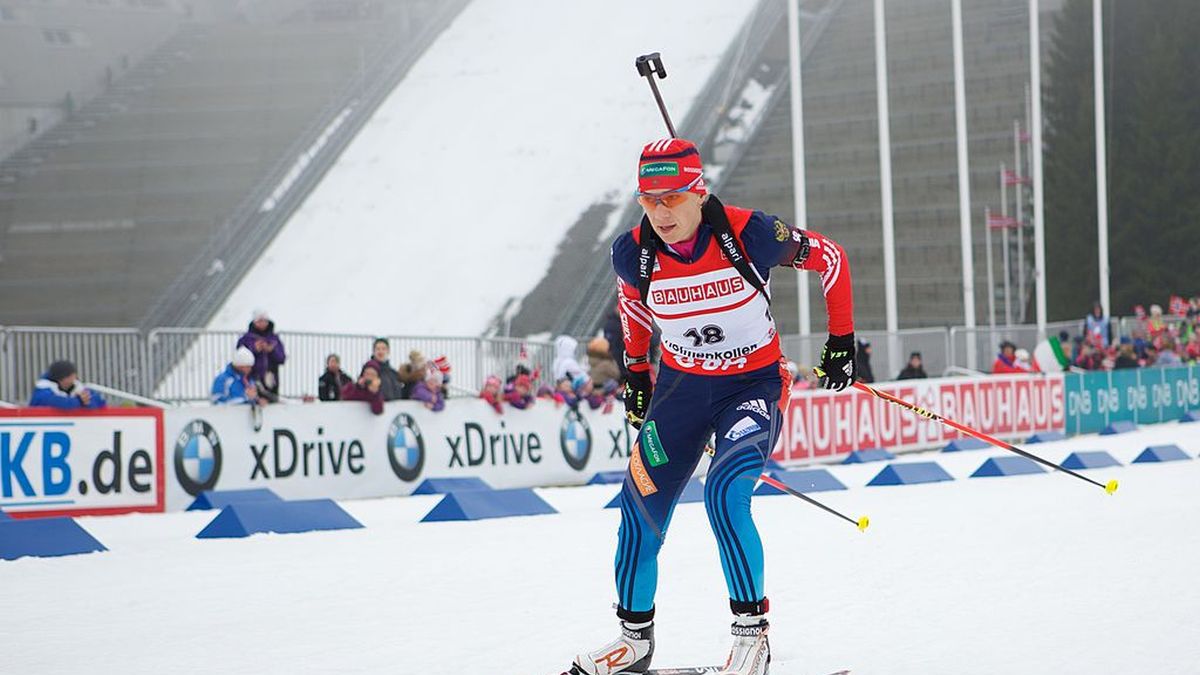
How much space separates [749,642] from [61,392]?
905 cm

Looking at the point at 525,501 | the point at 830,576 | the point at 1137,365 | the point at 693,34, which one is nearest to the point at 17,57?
the point at 693,34

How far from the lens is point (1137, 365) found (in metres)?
28.2

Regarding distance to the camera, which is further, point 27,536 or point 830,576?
point 27,536

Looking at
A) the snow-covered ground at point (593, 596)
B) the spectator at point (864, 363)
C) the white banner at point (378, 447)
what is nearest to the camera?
the snow-covered ground at point (593, 596)

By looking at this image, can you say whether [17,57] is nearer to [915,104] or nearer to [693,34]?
[693,34]

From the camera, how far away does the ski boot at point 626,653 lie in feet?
17.4

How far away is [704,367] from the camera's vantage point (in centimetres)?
561

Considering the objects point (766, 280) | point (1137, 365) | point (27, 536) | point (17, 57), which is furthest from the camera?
point (17, 57)

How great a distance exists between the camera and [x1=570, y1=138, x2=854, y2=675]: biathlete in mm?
5355

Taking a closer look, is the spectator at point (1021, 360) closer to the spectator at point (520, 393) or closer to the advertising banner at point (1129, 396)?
the advertising banner at point (1129, 396)

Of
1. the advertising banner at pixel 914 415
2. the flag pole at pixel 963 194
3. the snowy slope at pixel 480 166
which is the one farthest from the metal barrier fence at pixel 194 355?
the snowy slope at pixel 480 166

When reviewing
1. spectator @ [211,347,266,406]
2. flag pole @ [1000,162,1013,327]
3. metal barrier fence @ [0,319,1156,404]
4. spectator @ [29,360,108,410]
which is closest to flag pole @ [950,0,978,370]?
metal barrier fence @ [0,319,1156,404]

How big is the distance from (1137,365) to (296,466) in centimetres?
1802

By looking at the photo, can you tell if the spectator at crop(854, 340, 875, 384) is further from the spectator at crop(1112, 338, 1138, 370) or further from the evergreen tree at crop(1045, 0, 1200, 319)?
the evergreen tree at crop(1045, 0, 1200, 319)
